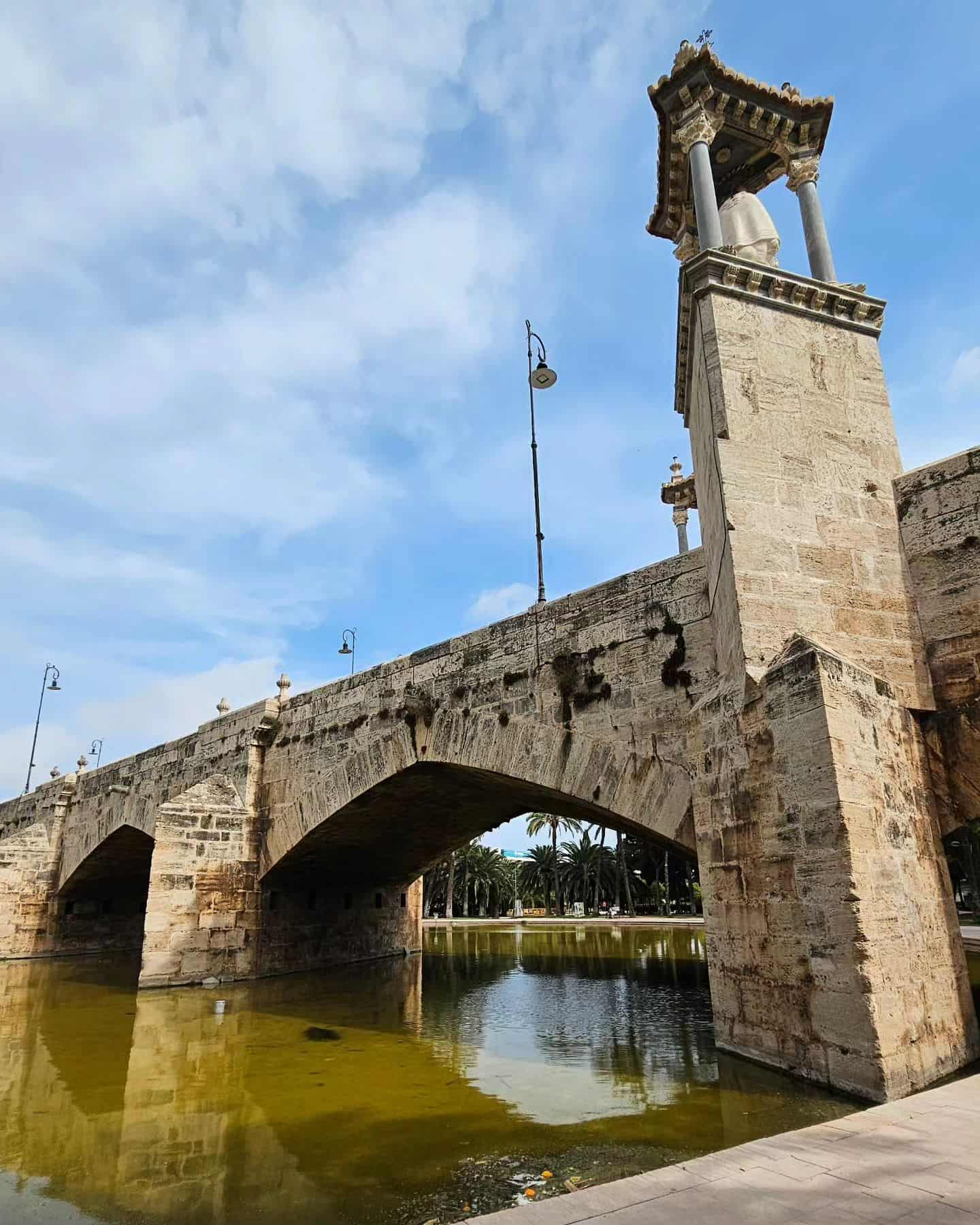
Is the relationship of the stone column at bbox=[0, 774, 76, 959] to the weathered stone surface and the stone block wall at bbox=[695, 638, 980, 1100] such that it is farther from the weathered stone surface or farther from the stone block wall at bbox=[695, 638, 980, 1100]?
the stone block wall at bbox=[695, 638, 980, 1100]

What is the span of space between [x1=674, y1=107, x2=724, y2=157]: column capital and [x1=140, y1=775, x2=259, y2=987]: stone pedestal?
12.0 meters

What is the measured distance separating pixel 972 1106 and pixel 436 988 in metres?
9.49

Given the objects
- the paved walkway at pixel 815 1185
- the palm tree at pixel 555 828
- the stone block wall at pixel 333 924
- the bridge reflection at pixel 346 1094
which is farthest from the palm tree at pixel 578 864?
the paved walkway at pixel 815 1185

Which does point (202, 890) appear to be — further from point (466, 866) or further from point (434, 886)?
point (434, 886)

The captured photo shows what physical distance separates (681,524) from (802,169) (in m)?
6.45

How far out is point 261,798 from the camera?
1357 cm

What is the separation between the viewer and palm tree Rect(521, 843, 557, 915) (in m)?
41.3

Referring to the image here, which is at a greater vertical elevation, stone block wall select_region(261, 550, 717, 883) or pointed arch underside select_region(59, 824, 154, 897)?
stone block wall select_region(261, 550, 717, 883)

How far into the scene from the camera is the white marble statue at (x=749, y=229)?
31.1 ft

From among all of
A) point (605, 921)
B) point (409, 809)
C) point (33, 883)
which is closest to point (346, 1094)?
point (409, 809)

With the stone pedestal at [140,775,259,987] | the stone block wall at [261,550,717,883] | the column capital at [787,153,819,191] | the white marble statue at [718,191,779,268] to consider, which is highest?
the column capital at [787,153,819,191]

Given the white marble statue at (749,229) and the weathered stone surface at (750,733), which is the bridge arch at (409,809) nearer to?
the weathered stone surface at (750,733)

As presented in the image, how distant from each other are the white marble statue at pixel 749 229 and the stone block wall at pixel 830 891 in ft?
19.5

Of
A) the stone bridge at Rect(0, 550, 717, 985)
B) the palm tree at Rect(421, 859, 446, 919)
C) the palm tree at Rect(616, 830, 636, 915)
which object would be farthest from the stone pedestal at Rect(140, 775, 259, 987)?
the palm tree at Rect(421, 859, 446, 919)
